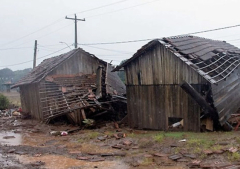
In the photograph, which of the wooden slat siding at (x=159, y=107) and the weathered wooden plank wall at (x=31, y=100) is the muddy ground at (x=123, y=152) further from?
the weathered wooden plank wall at (x=31, y=100)

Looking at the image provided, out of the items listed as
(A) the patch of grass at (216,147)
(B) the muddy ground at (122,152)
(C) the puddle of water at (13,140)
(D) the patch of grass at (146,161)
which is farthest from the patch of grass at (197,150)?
(C) the puddle of water at (13,140)

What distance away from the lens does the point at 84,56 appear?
837 inches

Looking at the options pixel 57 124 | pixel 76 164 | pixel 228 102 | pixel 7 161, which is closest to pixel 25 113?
pixel 57 124

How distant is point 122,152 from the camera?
9.88m

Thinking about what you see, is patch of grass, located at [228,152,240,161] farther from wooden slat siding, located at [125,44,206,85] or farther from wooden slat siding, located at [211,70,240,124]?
wooden slat siding, located at [125,44,206,85]

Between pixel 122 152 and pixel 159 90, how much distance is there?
481 centimetres

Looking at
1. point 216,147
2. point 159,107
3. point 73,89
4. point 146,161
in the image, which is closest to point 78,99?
point 73,89

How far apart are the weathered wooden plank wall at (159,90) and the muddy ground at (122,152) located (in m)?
1.47

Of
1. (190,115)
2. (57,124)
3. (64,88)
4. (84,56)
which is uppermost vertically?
(84,56)

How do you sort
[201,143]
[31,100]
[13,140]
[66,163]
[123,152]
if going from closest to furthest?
[66,163] → [201,143] → [123,152] → [13,140] → [31,100]

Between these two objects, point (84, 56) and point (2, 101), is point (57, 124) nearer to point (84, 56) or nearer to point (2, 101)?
point (84, 56)

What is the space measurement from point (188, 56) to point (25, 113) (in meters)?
15.4

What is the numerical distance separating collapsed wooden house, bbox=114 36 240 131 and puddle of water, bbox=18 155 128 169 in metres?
5.37

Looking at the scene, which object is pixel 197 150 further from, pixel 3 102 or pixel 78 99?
pixel 3 102
